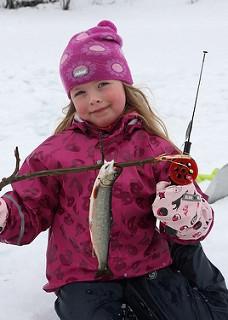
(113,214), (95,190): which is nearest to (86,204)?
(113,214)

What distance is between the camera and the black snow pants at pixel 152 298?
214cm

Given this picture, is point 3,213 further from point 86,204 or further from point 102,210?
point 102,210

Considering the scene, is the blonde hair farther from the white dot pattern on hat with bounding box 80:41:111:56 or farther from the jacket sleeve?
the jacket sleeve

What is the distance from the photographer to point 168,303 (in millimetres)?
2193

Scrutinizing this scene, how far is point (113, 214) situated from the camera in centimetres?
220

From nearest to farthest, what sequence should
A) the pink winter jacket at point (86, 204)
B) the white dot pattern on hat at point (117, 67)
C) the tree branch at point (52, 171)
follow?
the tree branch at point (52, 171)
the pink winter jacket at point (86, 204)
the white dot pattern on hat at point (117, 67)

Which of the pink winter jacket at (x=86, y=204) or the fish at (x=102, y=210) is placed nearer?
the fish at (x=102, y=210)

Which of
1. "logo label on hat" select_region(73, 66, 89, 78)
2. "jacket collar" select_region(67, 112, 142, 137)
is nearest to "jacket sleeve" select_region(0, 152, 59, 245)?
"jacket collar" select_region(67, 112, 142, 137)

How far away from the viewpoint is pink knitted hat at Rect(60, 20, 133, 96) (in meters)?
2.28

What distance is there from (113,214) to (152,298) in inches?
15.3

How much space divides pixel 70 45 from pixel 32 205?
0.74 meters

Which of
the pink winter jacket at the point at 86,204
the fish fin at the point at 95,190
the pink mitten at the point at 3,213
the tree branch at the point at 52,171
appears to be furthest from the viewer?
the pink winter jacket at the point at 86,204

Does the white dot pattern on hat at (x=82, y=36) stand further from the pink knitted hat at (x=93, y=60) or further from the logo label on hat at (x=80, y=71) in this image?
the logo label on hat at (x=80, y=71)

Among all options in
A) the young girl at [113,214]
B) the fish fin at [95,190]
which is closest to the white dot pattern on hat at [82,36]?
the young girl at [113,214]
